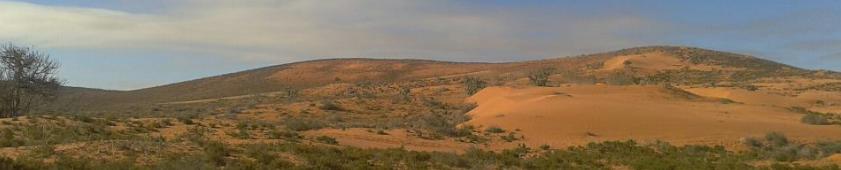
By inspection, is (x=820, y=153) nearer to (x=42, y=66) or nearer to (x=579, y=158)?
(x=579, y=158)

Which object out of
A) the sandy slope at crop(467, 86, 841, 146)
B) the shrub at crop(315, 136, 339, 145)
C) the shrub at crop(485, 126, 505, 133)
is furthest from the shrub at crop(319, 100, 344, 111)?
the shrub at crop(315, 136, 339, 145)

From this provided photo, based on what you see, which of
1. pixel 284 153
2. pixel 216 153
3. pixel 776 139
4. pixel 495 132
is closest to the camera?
pixel 216 153

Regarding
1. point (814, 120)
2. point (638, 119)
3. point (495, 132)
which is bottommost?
point (495, 132)

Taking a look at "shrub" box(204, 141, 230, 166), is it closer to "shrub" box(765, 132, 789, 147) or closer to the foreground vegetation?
the foreground vegetation

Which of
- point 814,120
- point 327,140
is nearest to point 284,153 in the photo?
point 327,140

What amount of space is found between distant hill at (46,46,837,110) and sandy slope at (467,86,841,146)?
34.1 metres

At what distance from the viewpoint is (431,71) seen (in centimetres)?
12144

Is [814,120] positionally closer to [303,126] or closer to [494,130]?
[494,130]

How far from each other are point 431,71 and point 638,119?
286 ft

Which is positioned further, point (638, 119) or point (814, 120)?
point (638, 119)

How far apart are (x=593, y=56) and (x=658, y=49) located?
35.4ft

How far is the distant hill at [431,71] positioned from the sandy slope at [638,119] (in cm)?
3405

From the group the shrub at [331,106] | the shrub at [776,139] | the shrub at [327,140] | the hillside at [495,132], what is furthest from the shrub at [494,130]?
the shrub at [331,106]

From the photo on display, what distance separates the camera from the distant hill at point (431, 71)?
279ft
